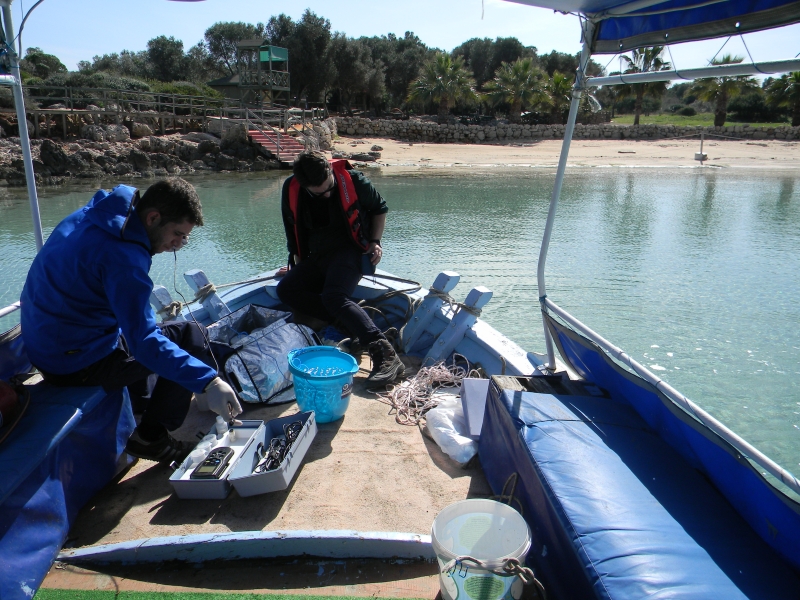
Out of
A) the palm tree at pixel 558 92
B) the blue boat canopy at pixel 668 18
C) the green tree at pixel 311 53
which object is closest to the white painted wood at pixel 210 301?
the blue boat canopy at pixel 668 18

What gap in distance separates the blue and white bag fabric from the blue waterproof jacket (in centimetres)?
97

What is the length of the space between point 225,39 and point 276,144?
28.5 metres

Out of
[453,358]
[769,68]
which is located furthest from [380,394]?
[769,68]

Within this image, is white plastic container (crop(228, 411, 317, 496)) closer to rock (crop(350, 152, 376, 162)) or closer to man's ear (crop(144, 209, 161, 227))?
man's ear (crop(144, 209, 161, 227))

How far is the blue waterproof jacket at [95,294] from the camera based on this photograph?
2.20 m

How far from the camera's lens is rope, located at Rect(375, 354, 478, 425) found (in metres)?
3.33

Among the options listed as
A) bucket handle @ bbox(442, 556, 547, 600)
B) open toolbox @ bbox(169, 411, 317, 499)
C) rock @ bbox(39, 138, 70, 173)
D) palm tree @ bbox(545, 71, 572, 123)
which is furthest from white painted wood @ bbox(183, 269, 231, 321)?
palm tree @ bbox(545, 71, 572, 123)

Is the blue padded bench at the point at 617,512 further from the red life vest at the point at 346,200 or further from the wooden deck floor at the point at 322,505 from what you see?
the red life vest at the point at 346,200

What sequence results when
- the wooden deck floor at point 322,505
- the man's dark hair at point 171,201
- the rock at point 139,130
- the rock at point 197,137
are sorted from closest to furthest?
the wooden deck floor at point 322,505
the man's dark hair at point 171,201
the rock at point 139,130
the rock at point 197,137

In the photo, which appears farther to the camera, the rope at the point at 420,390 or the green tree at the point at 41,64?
the green tree at the point at 41,64

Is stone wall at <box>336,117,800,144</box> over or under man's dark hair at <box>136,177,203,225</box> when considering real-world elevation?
over

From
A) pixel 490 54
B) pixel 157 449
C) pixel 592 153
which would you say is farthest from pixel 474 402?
pixel 490 54

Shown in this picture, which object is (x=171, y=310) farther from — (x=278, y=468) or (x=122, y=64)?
(x=122, y=64)

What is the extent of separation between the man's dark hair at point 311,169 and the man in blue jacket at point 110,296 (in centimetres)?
144
